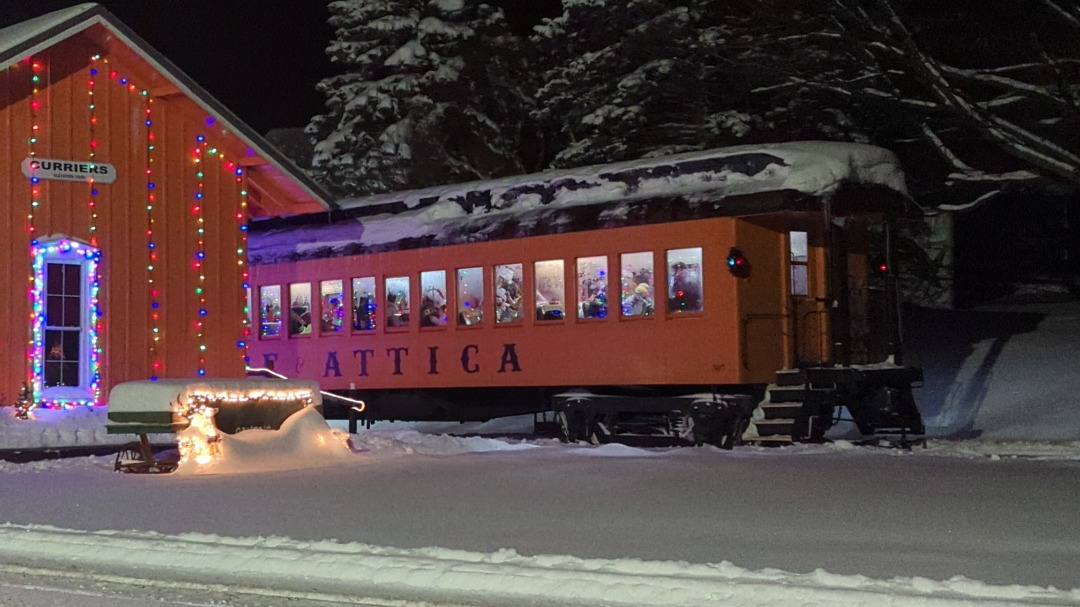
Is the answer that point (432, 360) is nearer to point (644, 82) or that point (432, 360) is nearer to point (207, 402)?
point (207, 402)

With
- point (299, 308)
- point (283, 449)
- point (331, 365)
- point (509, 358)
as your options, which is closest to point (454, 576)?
point (283, 449)

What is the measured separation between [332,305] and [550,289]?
4554mm

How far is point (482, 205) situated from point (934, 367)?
37.5ft

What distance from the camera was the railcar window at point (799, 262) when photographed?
54.4 ft

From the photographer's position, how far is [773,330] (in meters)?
16.1

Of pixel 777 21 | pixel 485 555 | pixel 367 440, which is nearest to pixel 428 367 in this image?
pixel 367 440

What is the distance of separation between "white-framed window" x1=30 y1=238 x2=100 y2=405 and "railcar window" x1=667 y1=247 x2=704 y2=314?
7906mm

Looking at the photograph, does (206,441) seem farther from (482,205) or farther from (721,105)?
(721,105)

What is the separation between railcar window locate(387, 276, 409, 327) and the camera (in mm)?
19234

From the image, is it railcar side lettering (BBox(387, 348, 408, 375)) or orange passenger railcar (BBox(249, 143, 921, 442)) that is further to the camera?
railcar side lettering (BBox(387, 348, 408, 375))

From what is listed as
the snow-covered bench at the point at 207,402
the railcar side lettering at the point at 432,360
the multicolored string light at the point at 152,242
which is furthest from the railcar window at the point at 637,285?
the multicolored string light at the point at 152,242

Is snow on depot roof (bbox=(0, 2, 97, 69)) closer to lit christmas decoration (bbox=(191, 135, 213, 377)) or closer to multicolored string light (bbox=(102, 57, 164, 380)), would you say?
multicolored string light (bbox=(102, 57, 164, 380))

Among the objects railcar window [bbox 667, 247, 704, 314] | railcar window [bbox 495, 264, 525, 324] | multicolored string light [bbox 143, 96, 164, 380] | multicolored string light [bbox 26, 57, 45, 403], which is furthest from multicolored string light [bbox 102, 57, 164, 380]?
railcar window [bbox 667, 247, 704, 314]

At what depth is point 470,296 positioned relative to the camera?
18406mm
